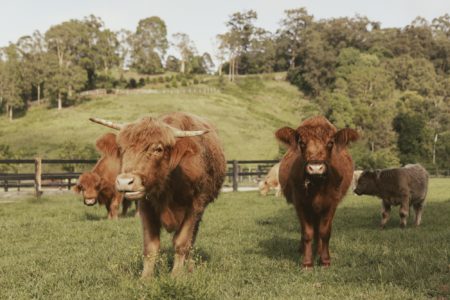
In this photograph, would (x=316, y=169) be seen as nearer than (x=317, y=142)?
Yes

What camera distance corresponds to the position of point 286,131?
6.84 m

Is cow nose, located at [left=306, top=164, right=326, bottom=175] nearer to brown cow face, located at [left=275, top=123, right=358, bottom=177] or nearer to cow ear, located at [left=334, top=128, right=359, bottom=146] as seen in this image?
brown cow face, located at [left=275, top=123, right=358, bottom=177]

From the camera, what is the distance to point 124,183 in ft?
15.4

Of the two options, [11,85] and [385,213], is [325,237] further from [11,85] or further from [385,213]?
[11,85]

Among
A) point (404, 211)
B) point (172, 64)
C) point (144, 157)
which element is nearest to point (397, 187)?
point (404, 211)

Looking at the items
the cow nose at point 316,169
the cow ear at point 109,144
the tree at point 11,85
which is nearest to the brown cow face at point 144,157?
the cow ear at point 109,144

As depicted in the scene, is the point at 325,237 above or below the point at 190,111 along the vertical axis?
below

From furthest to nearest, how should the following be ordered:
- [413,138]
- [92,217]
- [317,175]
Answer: [413,138] → [92,217] → [317,175]

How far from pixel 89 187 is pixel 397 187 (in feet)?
26.2

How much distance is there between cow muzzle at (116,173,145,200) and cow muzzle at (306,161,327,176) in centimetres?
234

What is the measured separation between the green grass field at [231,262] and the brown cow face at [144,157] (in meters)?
0.95

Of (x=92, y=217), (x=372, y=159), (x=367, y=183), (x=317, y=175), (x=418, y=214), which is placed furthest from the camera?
(x=372, y=159)

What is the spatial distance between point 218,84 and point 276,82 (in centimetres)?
1639

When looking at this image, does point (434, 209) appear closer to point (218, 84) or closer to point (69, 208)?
point (69, 208)
